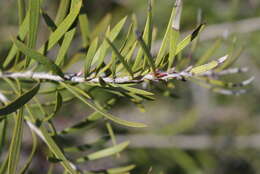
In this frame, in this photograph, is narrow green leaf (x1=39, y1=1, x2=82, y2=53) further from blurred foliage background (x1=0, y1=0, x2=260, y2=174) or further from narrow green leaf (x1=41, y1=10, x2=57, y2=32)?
blurred foliage background (x1=0, y1=0, x2=260, y2=174)

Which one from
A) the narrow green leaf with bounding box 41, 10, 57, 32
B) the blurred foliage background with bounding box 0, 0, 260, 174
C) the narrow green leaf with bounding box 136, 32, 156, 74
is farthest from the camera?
the blurred foliage background with bounding box 0, 0, 260, 174

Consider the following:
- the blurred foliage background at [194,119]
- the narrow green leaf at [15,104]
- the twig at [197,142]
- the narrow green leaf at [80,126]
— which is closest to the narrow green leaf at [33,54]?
the narrow green leaf at [15,104]

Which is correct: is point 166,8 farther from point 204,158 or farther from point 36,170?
point 36,170

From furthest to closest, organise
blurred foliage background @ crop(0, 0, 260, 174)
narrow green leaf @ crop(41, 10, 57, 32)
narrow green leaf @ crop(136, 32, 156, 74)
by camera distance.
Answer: blurred foliage background @ crop(0, 0, 260, 174) < narrow green leaf @ crop(41, 10, 57, 32) < narrow green leaf @ crop(136, 32, 156, 74)

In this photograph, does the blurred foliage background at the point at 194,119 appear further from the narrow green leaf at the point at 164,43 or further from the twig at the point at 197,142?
the narrow green leaf at the point at 164,43

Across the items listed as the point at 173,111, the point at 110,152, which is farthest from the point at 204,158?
the point at 110,152

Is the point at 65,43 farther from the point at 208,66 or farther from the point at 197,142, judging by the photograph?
the point at 197,142

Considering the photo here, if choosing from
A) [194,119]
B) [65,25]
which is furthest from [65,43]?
[194,119]

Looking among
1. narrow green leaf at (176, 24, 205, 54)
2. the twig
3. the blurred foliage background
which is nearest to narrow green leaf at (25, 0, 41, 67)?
narrow green leaf at (176, 24, 205, 54)

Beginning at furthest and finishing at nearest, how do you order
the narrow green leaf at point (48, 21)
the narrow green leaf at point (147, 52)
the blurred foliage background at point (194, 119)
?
the blurred foliage background at point (194, 119), the narrow green leaf at point (48, 21), the narrow green leaf at point (147, 52)
